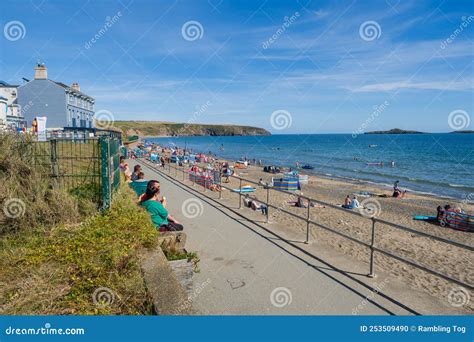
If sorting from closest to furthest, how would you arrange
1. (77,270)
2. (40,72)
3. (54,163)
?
(77,270), (54,163), (40,72)

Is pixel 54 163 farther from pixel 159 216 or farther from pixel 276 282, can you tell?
pixel 276 282

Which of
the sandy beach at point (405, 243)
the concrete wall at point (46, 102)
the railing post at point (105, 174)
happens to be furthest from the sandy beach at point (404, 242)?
the concrete wall at point (46, 102)

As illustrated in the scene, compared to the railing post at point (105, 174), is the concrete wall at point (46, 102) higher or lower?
higher

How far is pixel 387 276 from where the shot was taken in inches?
215

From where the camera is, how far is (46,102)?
37.2 meters

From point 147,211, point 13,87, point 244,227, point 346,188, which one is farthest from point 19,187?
point 13,87

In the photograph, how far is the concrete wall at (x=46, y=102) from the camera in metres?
37.2

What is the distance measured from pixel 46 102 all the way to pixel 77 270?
3855cm

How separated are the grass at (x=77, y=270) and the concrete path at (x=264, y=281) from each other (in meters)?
0.97

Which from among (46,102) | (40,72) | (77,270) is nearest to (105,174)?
(77,270)

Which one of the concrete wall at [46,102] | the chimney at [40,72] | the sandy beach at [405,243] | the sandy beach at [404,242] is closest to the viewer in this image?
the sandy beach at [404,242]

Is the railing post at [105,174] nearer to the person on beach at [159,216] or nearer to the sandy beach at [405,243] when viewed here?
the person on beach at [159,216]

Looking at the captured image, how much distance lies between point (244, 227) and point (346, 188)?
23.6m

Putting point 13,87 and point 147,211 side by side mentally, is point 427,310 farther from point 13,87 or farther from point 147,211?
point 13,87
